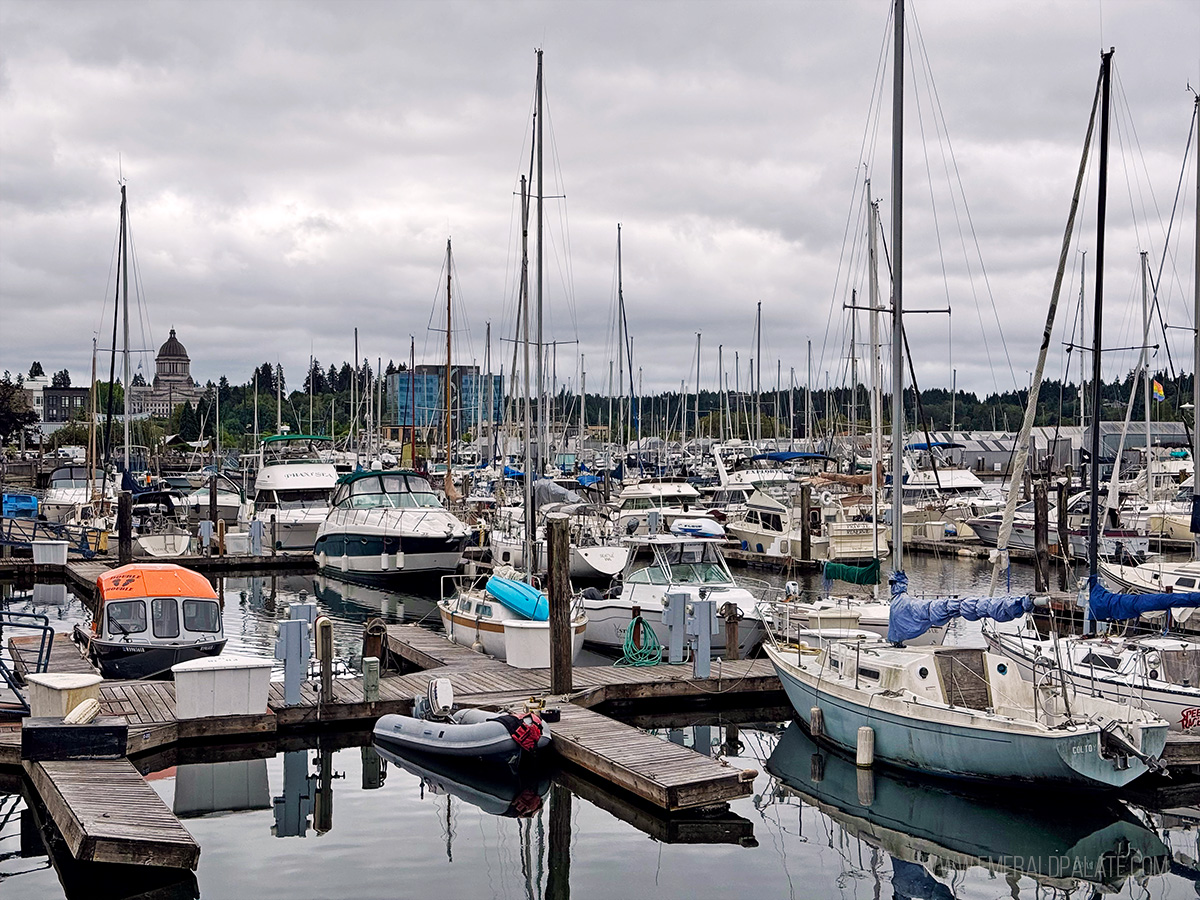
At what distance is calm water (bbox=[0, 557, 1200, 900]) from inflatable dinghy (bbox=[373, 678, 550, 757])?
42 centimetres

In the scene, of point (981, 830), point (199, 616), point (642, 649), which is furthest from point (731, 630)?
point (199, 616)

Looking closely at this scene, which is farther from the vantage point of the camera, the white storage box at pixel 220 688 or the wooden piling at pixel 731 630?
the wooden piling at pixel 731 630

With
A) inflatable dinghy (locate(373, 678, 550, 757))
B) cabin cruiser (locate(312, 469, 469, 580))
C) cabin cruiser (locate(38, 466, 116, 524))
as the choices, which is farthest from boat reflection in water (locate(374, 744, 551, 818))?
cabin cruiser (locate(38, 466, 116, 524))

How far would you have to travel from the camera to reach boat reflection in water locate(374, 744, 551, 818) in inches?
661

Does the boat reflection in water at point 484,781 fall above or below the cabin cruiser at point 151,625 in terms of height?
below

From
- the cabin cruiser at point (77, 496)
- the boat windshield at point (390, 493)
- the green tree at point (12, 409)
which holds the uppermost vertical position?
the green tree at point (12, 409)

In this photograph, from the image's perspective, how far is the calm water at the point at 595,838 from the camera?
45.8ft

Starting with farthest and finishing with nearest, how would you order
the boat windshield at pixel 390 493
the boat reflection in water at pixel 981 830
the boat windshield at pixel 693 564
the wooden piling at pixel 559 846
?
the boat windshield at pixel 390 493, the boat windshield at pixel 693 564, the boat reflection in water at pixel 981 830, the wooden piling at pixel 559 846

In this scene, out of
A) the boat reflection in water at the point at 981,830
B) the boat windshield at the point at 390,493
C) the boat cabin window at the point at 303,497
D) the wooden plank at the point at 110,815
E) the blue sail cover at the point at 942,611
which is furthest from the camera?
the boat cabin window at the point at 303,497

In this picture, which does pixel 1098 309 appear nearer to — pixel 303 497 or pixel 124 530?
pixel 124 530

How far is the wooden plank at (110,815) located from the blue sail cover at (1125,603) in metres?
14.0

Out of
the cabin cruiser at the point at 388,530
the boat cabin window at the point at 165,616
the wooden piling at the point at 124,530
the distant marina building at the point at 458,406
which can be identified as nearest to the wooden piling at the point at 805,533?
the cabin cruiser at the point at 388,530

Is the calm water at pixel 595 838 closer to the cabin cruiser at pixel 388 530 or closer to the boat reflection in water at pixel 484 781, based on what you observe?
the boat reflection in water at pixel 484 781

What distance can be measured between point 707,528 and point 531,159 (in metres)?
13.2
